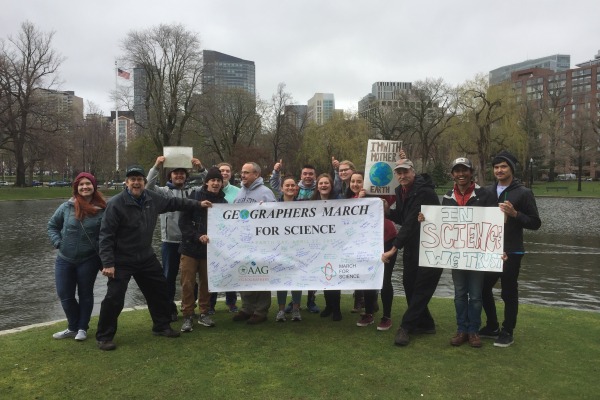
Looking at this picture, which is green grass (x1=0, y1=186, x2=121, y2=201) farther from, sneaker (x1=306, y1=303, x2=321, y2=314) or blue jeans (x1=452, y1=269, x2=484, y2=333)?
blue jeans (x1=452, y1=269, x2=484, y2=333)

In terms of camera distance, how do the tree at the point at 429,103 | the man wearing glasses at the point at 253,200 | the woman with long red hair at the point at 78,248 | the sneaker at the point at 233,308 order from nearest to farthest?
the woman with long red hair at the point at 78,248
the man wearing glasses at the point at 253,200
the sneaker at the point at 233,308
the tree at the point at 429,103

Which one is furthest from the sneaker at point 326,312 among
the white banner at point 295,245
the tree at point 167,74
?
the tree at point 167,74

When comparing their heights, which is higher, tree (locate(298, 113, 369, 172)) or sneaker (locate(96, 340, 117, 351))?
tree (locate(298, 113, 369, 172))

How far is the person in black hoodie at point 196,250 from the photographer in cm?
568

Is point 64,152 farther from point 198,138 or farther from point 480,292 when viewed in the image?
point 480,292

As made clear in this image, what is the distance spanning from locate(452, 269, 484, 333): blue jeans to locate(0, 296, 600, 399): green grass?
28 centimetres

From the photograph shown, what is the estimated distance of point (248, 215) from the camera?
5742 millimetres

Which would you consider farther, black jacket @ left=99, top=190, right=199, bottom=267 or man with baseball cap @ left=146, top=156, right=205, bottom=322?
man with baseball cap @ left=146, top=156, right=205, bottom=322

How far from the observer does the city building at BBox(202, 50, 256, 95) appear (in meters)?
49.5

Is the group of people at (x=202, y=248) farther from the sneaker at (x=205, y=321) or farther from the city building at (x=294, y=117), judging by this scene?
the city building at (x=294, y=117)

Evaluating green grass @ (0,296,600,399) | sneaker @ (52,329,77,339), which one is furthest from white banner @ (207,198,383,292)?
sneaker @ (52,329,77,339)

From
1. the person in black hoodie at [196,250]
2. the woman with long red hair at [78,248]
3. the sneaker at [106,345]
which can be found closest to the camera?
the sneaker at [106,345]

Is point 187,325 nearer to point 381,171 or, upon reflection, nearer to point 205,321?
point 205,321

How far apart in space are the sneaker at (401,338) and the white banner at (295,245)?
0.60m
